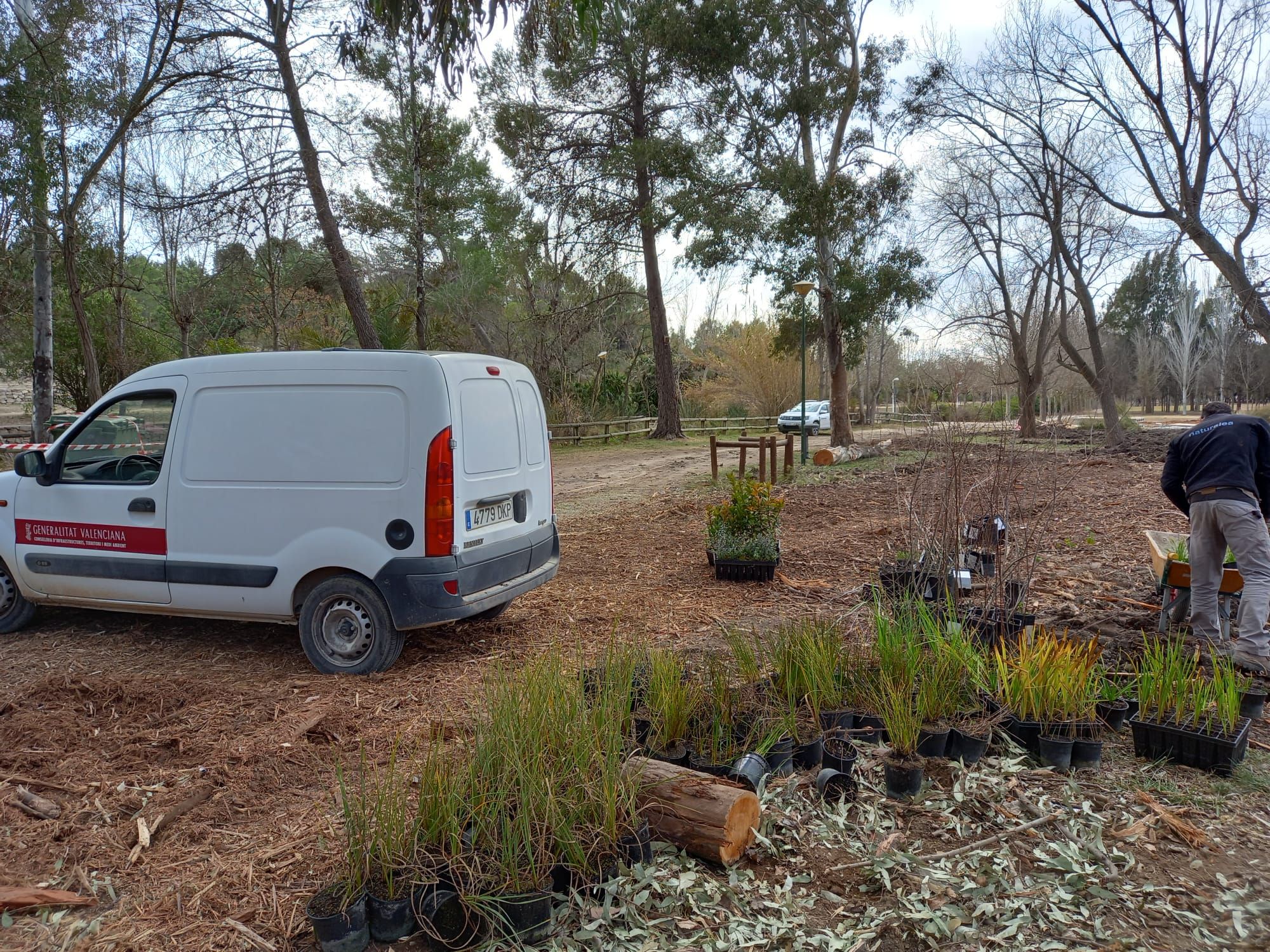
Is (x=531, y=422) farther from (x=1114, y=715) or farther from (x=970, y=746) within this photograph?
(x=1114, y=715)

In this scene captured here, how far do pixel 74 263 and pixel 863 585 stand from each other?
634 inches

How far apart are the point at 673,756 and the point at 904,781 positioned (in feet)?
2.96

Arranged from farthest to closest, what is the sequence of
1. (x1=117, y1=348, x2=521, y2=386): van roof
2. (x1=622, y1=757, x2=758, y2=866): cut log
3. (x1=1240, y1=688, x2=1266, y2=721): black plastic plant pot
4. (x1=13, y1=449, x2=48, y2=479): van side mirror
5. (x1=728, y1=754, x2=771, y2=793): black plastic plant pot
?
(x1=13, y1=449, x2=48, y2=479): van side mirror
(x1=117, y1=348, x2=521, y2=386): van roof
(x1=1240, y1=688, x2=1266, y2=721): black plastic plant pot
(x1=728, y1=754, x2=771, y2=793): black plastic plant pot
(x1=622, y1=757, x2=758, y2=866): cut log

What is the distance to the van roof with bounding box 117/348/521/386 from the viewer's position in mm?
4781

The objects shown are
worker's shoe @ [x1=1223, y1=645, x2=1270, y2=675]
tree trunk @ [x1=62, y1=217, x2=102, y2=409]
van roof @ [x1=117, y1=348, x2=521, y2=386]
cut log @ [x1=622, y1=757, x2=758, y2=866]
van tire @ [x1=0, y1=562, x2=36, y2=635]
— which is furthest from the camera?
tree trunk @ [x1=62, y1=217, x2=102, y2=409]

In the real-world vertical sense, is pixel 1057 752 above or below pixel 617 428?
below

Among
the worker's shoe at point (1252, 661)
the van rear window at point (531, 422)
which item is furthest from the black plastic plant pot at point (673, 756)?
the worker's shoe at point (1252, 661)

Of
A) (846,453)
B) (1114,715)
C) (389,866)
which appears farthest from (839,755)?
(846,453)

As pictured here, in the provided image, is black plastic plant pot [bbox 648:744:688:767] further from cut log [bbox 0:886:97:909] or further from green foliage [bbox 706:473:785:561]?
green foliage [bbox 706:473:785:561]

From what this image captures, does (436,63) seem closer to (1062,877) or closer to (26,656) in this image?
(26,656)

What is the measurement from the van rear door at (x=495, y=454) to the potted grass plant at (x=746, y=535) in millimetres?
2220

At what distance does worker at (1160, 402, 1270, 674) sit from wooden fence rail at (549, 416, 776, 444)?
68.9 ft

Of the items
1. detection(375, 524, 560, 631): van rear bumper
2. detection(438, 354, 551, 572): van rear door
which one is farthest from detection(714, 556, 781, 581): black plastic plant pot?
detection(375, 524, 560, 631): van rear bumper

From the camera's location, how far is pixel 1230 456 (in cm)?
495
